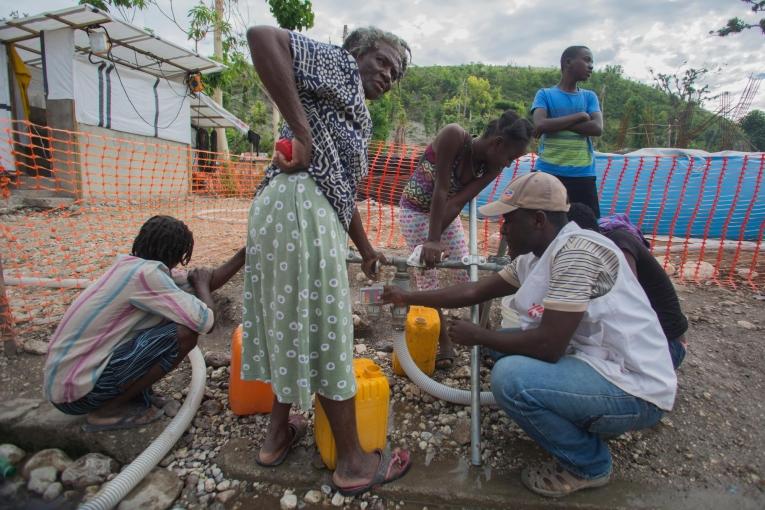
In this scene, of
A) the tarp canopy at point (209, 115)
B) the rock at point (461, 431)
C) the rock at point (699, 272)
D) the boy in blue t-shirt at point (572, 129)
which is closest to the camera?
the rock at point (461, 431)

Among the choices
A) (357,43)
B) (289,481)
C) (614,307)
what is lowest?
(289,481)

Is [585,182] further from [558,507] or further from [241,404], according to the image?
[241,404]

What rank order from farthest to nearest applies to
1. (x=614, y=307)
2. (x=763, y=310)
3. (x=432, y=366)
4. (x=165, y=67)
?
1. (x=165, y=67)
2. (x=763, y=310)
3. (x=432, y=366)
4. (x=614, y=307)

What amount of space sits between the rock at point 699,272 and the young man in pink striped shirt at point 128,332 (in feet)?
16.4

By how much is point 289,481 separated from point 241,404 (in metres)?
0.56

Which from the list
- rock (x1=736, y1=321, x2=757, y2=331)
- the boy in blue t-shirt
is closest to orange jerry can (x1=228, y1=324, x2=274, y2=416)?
the boy in blue t-shirt

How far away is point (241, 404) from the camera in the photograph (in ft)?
7.53

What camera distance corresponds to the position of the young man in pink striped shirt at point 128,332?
1.94m

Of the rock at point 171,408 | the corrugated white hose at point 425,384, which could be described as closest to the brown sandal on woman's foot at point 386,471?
the corrugated white hose at point 425,384

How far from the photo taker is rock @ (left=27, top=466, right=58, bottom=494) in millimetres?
1937

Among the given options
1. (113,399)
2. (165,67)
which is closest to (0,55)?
(165,67)

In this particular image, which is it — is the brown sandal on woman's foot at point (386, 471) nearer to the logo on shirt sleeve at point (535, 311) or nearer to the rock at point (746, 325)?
the logo on shirt sleeve at point (535, 311)

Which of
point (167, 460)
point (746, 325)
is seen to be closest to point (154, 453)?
point (167, 460)

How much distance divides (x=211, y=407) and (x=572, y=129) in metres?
3.22
